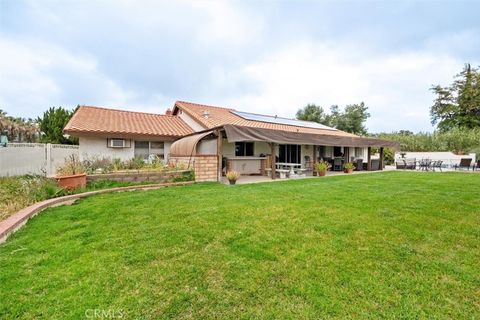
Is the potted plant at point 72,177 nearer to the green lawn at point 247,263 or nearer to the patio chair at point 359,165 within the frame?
the green lawn at point 247,263

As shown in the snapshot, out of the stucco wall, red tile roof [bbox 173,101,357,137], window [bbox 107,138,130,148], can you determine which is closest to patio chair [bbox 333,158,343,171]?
red tile roof [bbox 173,101,357,137]

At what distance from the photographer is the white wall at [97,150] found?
11.4m

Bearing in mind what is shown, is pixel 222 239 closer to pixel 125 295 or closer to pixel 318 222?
pixel 125 295

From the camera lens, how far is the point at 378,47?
12.0 meters

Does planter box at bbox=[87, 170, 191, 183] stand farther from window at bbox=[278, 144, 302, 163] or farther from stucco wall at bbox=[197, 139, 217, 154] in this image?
window at bbox=[278, 144, 302, 163]

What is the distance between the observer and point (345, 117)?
30609 mm

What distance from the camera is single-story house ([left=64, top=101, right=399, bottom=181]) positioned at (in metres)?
9.91

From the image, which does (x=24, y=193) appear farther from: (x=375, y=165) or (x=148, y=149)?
(x=375, y=165)

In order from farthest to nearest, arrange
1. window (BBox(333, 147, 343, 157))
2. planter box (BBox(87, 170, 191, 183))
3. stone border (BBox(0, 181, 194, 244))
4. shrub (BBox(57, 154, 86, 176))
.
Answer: window (BBox(333, 147, 343, 157))
planter box (BBox(87, 170, 191, 183))
shrub (BBox(57, 154, 86, 176))
stone border (BBox(0, 181, 194, 244))

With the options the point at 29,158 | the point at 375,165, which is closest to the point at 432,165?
the point at 375,165

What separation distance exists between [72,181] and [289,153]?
11.7m

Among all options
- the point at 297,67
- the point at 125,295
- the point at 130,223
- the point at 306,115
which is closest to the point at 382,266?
the point at 125,295

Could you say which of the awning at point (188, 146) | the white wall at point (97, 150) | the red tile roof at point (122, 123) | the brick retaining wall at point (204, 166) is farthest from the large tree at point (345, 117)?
the white wall at point (97, 150)

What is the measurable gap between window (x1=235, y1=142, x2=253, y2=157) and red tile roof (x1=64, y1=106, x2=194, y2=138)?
133 inches
